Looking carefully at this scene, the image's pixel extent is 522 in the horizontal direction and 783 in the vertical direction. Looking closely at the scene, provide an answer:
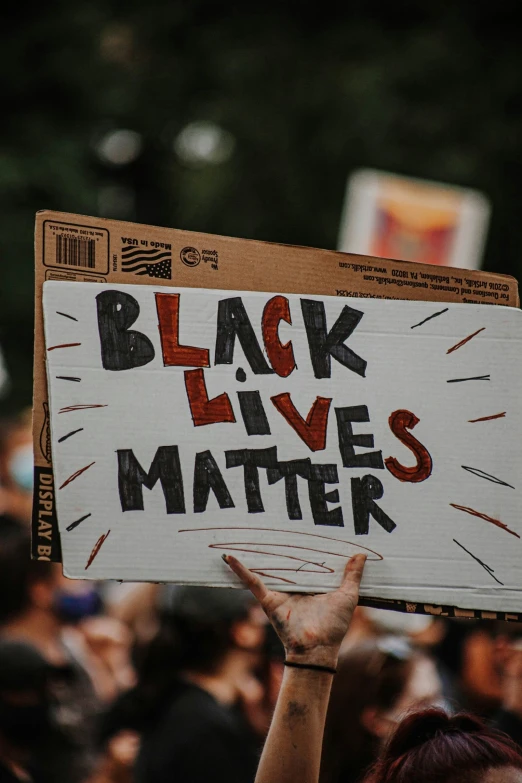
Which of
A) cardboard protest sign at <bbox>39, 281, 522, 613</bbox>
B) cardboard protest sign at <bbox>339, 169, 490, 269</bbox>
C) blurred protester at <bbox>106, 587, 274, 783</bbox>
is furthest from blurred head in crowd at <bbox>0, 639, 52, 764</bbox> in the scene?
cardboard protest sign at <bbox>339, 169, 490, 269</bbox>

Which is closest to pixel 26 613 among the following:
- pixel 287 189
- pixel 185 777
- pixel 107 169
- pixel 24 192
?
pixel 185 777

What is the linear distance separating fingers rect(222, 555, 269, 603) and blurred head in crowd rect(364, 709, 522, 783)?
1.51 feet

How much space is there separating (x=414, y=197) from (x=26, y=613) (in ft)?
7.66

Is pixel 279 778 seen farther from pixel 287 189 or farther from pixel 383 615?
pixel 287 189

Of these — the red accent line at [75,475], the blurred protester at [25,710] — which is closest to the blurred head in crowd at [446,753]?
the red accent line at [75,475]

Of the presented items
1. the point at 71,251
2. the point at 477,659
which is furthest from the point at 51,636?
the point at 71,251

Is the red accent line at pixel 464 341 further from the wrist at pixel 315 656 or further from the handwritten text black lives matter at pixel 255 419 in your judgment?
the wrist at pixel 315 656

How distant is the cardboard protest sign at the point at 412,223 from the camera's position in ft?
12.0

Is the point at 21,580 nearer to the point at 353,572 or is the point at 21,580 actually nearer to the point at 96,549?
the point at 96,549

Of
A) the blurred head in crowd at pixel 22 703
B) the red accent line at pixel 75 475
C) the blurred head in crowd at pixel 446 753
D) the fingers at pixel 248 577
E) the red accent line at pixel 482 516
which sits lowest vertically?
the blurred head in crowd at pixel 22 703

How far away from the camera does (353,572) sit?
1.87 meters

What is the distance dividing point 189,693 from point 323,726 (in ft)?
4.45

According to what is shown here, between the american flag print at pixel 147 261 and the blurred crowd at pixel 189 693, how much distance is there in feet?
3.71

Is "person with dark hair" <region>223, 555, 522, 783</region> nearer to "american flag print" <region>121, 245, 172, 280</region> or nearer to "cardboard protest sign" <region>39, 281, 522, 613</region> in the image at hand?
"cardboard protest sign" <region>39, 281, 522, 613</region>
